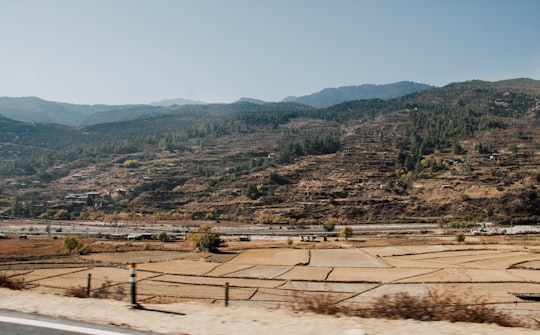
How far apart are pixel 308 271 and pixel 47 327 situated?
3769 cm

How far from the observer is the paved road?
318 inches

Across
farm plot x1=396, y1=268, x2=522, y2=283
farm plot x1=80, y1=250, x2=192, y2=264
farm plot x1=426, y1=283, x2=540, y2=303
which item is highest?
Result: farm plot x1=426, y1=283, x2=540, y2=303

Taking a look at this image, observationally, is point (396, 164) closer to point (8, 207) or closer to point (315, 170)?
point (315, 170)

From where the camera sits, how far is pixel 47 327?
8430 millimetres

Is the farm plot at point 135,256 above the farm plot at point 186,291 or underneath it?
underneath

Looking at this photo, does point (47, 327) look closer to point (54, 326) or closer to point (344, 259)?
point (54, 326)

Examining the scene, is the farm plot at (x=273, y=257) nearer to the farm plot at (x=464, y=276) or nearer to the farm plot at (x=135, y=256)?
the farm plot at (x=135, y=256)

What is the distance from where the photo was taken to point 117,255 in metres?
57.8

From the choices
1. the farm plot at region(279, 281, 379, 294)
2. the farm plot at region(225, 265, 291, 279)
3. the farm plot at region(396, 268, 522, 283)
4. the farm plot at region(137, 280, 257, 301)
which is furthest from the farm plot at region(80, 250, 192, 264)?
the farm plot at region(396, 268, 522, 283)

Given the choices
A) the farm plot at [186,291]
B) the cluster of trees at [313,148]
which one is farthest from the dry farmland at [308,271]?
the cluster of trees at [313,148]

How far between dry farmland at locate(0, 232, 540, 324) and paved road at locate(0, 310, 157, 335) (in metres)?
14.4

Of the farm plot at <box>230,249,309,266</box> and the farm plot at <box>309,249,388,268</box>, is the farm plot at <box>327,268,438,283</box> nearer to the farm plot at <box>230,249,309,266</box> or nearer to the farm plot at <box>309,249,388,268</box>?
the farm plot at <box>309,249,388,268</box>

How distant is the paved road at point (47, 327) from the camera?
8.09 m

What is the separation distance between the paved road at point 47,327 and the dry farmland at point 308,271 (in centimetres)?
1440
